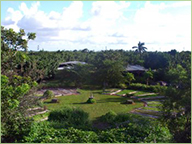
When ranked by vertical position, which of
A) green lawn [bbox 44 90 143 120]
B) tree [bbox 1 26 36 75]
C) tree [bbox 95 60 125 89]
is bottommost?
green lawn [bbox 44 90 143 120]

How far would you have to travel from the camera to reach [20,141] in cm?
788

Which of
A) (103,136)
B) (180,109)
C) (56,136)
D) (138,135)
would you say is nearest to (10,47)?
(56,136)

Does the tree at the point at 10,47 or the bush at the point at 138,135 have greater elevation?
the tree at the point at 10,47

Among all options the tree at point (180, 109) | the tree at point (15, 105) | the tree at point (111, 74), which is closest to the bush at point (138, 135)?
the tree at point (180, 109)

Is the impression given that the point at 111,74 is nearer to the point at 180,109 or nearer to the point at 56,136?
the point at 180,109

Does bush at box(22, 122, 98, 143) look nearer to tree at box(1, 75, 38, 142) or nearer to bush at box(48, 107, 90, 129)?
tree at box(1, 75, 38, 142)

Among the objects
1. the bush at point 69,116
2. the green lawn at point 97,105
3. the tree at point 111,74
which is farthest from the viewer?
the tree at point 111,74

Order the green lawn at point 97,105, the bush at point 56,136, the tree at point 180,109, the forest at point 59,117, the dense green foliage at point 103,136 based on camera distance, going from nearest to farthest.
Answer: the forest at point 59,117 → the bush at point 56,136 → the dense green foliage at point 103,136 → the tree at point 180,109 → the green lawn at point 97,105

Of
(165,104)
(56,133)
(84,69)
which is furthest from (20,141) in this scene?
(84,69)

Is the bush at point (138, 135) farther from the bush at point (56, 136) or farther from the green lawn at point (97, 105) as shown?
the green lawn at point (97, 105)

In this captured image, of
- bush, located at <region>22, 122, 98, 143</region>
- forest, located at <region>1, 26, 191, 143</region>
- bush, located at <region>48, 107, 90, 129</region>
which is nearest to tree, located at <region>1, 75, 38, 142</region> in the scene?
forest, located at <region>1, 26, 191, 143</region>

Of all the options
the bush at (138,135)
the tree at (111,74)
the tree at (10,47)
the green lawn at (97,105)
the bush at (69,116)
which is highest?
the tree at (10,47)

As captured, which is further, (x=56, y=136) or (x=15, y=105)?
(x=56, y=136)

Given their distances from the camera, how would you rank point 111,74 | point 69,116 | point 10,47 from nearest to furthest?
point 10,47 < point 69,116 < point 111,74
